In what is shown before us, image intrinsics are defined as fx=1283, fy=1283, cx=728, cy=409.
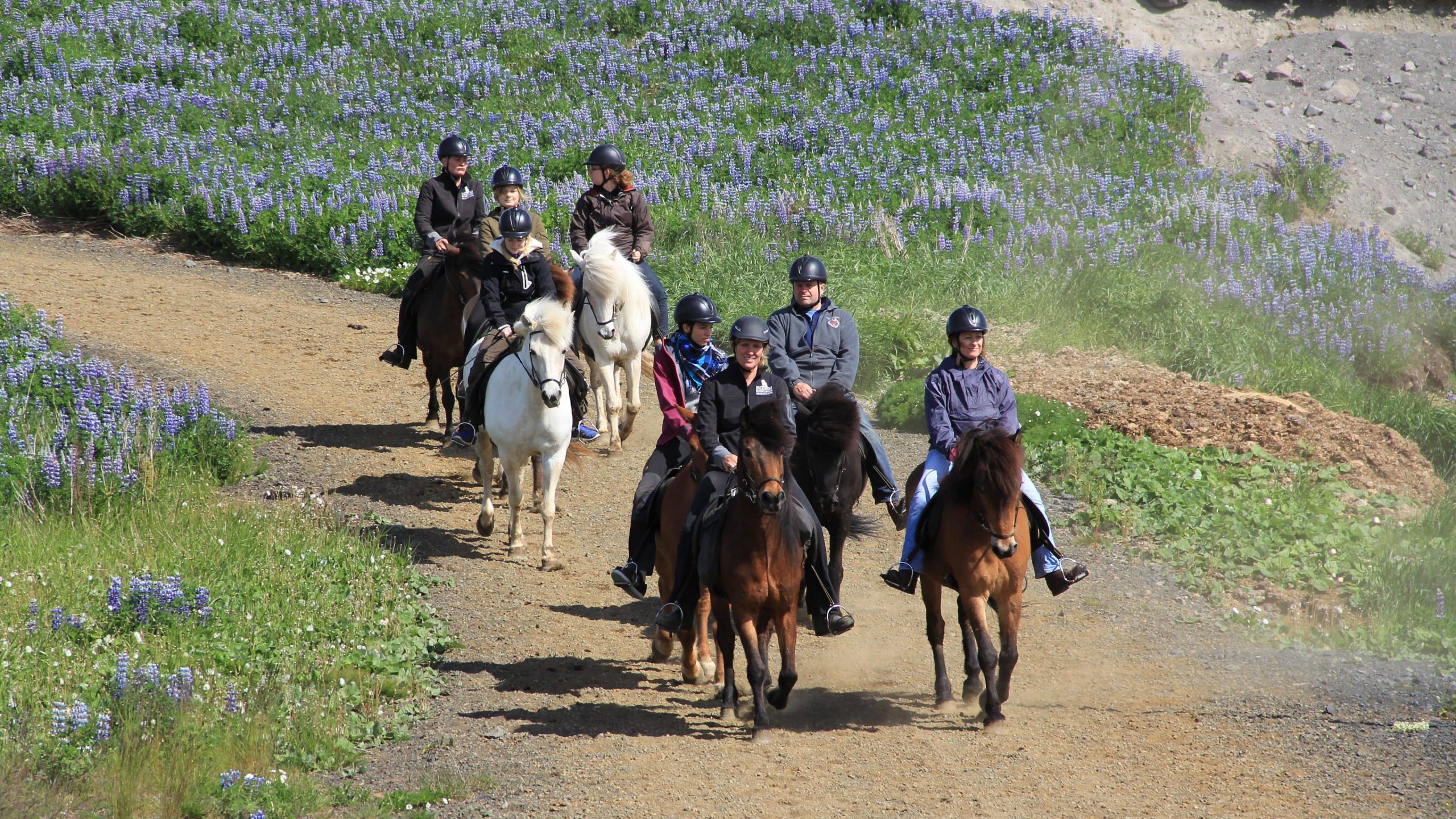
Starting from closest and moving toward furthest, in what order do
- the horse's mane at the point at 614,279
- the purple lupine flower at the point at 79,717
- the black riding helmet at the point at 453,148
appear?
the purple lupine flower at the point at 79,717
the horse's mane at the point at 614,279
the black riding helmet at the point at 453,148

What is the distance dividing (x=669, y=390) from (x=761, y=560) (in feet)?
6.25

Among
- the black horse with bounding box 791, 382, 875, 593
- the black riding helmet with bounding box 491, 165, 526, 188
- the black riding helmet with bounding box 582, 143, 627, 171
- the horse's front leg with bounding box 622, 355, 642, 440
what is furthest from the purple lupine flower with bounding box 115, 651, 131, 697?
the black riding helmet with bounding box 582, 143, 627, 171

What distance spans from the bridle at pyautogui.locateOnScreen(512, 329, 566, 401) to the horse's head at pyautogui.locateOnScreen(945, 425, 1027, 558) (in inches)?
152

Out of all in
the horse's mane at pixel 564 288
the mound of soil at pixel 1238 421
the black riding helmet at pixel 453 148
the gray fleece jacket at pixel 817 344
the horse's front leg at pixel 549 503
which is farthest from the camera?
the black riding helmet at pixel 453 148

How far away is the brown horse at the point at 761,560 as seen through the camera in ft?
23.0

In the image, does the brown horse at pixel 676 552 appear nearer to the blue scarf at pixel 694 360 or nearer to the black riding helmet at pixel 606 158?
the blue scarf at pixel 694 360

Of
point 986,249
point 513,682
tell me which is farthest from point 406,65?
point 513,682

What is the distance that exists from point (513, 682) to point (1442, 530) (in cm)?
831

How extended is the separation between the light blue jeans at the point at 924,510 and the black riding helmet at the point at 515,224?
15.3 ft

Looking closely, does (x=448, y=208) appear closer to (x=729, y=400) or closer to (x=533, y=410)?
(x=533, y=410)

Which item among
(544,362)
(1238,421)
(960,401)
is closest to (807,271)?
(960,401)

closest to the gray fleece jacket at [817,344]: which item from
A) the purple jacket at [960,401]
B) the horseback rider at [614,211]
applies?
the purple jacket at [960,401]

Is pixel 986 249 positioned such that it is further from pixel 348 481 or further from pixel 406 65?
pixel 406 65

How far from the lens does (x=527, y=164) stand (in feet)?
72.7
